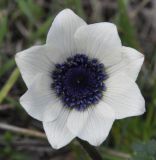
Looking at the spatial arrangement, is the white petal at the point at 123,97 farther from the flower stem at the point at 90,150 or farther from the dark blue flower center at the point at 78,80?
the flower stem at the point at 90,150

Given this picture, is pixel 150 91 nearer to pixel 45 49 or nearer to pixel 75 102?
pixel 75 102

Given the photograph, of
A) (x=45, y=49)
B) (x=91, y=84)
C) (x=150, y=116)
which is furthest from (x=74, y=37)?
(x=150, y=116)

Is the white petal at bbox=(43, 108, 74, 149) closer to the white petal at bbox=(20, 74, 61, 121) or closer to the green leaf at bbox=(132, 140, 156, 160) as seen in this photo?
the white petal at bbox=(20, 74, 61, 121)

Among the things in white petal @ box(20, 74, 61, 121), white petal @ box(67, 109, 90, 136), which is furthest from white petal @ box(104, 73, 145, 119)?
white petal @ box(20, 74, 61, 121)

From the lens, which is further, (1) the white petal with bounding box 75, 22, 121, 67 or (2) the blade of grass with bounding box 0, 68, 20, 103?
(2) the blade of grass with bounding box 0, 68, 20, 103

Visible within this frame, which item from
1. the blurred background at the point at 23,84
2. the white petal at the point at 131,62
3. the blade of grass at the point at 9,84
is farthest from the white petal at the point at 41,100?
the blade of grass at the point at 9,84

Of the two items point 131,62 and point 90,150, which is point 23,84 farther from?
point 131,62
